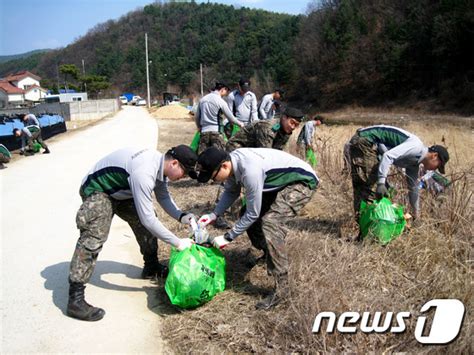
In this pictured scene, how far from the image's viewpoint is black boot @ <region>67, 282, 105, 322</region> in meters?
3.52

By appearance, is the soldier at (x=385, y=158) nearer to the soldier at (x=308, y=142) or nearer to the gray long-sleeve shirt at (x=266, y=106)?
the soldier at (x=308, y=142)

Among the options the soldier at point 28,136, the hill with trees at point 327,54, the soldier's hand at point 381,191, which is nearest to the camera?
the soldier's hand at point 381,191

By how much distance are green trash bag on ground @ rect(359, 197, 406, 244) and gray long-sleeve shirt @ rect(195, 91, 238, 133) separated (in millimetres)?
3706

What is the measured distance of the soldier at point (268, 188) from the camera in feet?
11.0

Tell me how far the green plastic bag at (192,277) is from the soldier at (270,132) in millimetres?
2059

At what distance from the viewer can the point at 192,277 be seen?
348 centimetres

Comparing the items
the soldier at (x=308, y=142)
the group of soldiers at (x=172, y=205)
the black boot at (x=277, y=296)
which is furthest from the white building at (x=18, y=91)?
the black boot at (x=277, y=296)

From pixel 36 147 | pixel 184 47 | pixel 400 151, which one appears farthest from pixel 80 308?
pixel 184 47

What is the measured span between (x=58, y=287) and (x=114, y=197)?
4.16 ft

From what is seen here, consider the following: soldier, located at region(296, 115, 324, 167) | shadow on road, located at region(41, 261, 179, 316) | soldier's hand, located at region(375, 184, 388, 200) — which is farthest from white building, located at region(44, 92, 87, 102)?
soldier's hand, located at region(375, 184, 388, 200)

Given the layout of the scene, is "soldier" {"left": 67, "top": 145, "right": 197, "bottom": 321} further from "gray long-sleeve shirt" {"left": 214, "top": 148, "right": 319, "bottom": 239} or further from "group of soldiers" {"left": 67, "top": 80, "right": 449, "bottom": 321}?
"gray long-sleeve shirt" {"left": 214, "top": 148, "right": 319, "bottom": 239}

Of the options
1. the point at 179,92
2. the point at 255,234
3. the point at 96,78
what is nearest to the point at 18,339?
the point at 255,234

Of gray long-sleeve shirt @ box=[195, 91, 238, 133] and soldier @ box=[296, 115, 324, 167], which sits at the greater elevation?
gray long-sleeve shirt @ box=[195, 91, 238, 133]

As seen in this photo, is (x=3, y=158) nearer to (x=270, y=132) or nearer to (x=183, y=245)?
(x=270, y=132)
